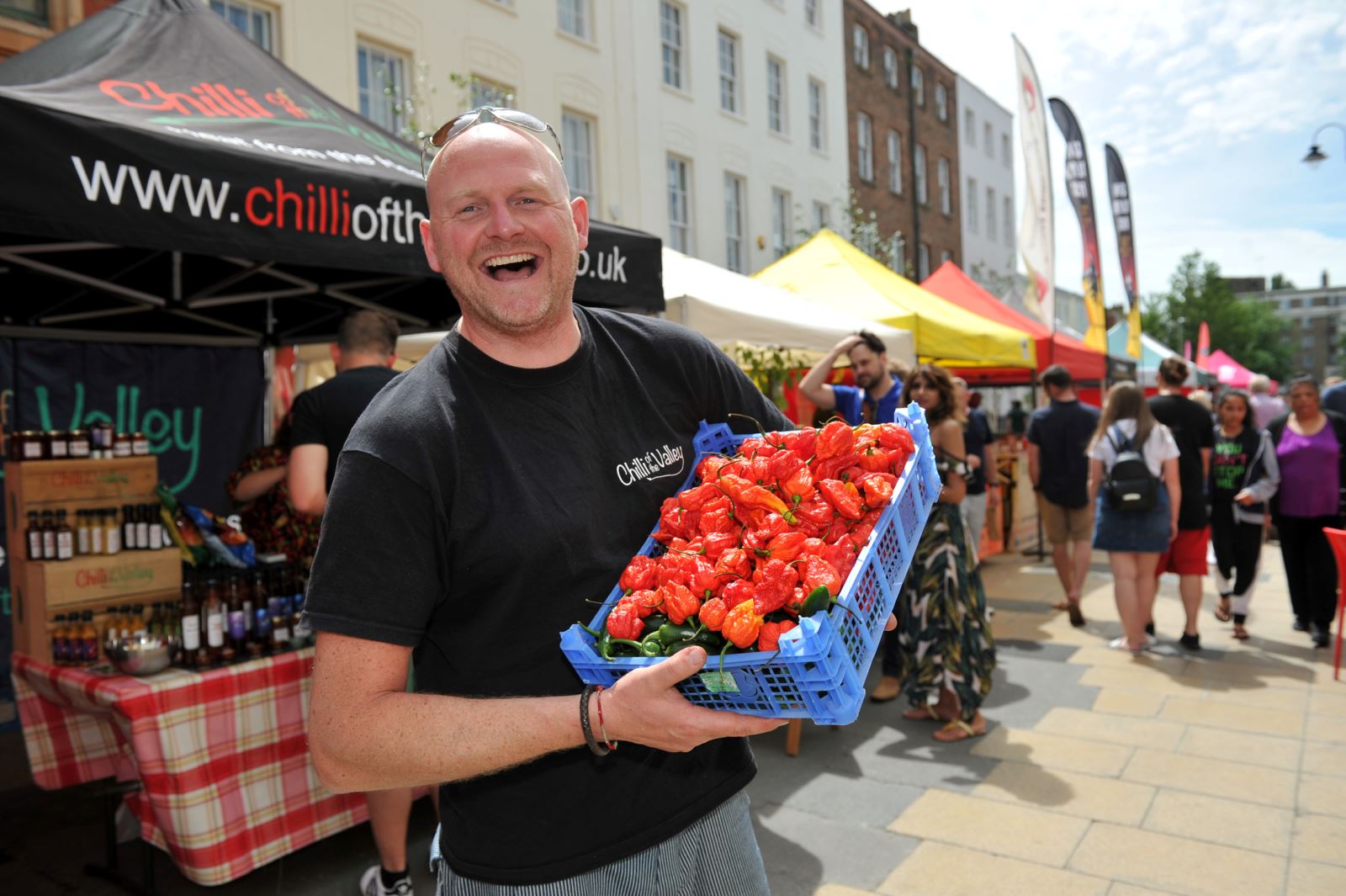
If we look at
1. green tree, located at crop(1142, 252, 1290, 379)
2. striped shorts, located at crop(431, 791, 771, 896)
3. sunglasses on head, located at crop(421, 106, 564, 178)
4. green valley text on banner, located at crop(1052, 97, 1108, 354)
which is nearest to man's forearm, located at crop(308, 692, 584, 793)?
striped shorts, located at crop(431, 791, 771, 896)

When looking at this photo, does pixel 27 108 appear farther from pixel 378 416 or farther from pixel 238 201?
pixel 378 416

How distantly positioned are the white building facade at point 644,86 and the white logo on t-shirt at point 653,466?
918cm

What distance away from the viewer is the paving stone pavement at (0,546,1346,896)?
3742 mm

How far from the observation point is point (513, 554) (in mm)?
1486

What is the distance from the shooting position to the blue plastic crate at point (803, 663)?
4.42ft

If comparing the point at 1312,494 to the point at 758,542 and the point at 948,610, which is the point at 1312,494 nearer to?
the point at 948,610

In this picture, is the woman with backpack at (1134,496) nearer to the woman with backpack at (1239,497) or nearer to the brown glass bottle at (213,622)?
the woman with backpack at (1239,497)

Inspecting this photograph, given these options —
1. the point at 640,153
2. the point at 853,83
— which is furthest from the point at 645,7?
the point at 853,83

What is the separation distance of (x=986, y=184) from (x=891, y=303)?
25.9 m

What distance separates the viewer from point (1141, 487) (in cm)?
645

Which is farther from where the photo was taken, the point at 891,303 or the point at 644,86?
the point at 644,86

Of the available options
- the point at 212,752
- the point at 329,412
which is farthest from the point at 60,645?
the point at 329,412

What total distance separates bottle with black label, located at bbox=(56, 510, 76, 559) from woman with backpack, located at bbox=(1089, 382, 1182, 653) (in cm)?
622

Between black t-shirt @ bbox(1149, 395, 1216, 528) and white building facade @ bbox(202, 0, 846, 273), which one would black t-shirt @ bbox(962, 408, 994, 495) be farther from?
white building facade @ bbox(202, 0, 846, 273)
